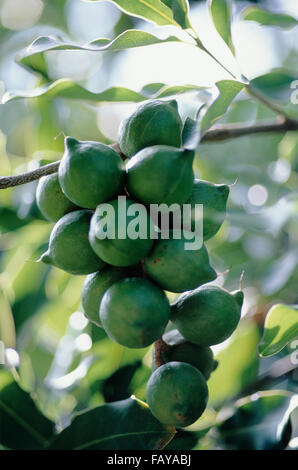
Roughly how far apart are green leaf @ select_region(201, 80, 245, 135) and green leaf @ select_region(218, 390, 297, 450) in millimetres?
920

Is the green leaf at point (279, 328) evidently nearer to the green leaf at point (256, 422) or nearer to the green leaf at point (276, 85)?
the green leaf at point (256, 422)

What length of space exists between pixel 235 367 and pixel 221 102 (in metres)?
1.09

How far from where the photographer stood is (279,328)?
1.38m

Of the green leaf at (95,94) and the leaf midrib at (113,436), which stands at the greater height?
the green leaf at (95,94)

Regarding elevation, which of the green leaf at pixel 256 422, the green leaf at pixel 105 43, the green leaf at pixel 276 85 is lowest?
the green leaf at pixel 256 422

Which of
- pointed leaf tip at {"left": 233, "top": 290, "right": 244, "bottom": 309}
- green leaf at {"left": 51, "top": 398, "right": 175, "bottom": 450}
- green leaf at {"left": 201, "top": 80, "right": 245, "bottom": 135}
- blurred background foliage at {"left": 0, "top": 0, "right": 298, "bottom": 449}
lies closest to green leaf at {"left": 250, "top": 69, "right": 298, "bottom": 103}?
blurred background foliage at {"left": 0, "top": 0, "right": 298, "bottom": 449}

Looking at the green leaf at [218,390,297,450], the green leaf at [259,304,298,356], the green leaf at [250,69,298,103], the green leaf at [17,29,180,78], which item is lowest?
the green leaf at [218,390,297,450]

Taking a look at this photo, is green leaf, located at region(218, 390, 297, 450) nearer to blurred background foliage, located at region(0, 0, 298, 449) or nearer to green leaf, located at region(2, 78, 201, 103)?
blurred background foliage, located at region(0, 0, 298, 449)

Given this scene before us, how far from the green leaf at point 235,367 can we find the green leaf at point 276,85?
3.19 ft

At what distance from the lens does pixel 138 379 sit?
1.75m

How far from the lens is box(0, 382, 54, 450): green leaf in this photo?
1539 millimetres

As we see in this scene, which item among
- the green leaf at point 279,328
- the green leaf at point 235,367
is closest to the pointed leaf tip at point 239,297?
the green leaf at point 279,328

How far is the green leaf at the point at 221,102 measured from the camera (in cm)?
118
